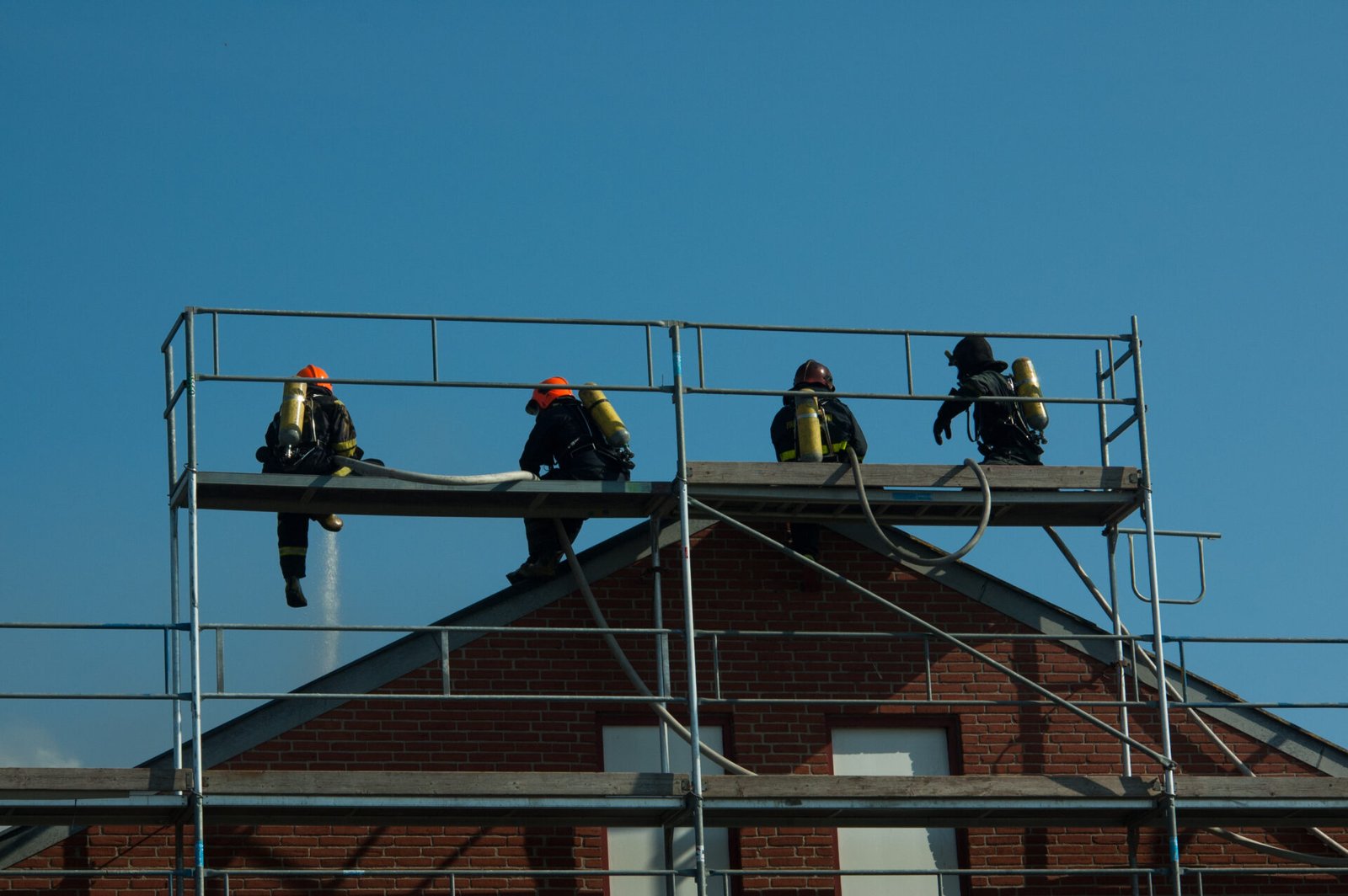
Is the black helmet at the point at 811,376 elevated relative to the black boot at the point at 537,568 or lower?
elevated

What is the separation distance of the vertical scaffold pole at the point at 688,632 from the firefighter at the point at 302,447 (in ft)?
7.71

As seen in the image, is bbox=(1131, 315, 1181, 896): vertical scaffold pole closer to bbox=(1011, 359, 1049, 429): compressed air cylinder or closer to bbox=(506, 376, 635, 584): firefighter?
bbox=(1011, 359, 1049, 429): compressed air cylinder

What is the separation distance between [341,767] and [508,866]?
4.65 ft

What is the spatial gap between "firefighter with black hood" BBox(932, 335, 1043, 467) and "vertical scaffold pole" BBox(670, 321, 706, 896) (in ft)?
7.06

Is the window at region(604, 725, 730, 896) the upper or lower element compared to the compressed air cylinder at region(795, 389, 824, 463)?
lower

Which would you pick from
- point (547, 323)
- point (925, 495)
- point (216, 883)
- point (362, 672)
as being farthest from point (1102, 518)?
point (216, 883)

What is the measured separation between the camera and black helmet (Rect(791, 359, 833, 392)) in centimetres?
1825

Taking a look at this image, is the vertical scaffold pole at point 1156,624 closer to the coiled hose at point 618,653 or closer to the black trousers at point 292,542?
the coiled hose at point 618,653

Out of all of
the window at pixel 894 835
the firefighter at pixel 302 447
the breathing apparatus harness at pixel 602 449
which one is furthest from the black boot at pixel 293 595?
the window at pixel 894 835

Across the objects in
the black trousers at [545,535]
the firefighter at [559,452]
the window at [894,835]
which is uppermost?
the firefighter at [559,452]

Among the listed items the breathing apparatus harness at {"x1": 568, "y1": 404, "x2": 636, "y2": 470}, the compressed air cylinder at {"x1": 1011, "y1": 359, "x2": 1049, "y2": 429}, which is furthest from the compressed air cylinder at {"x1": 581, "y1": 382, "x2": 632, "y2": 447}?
the compressed air cylinder at {"x1": 1011, "y1": 359, "x2": 1049, "y2": 429}

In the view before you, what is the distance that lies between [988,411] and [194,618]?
20.4ft

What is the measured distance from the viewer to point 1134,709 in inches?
732

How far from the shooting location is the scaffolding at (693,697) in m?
15.4
